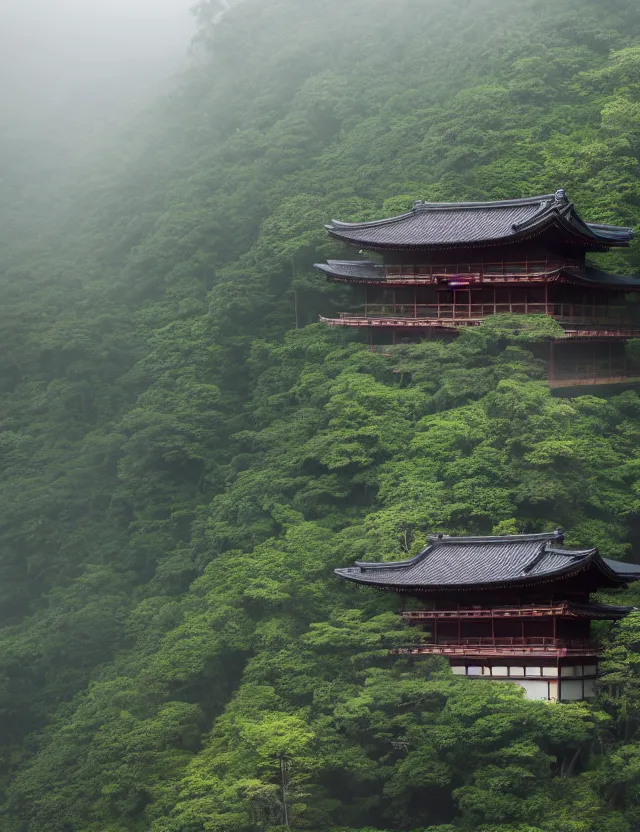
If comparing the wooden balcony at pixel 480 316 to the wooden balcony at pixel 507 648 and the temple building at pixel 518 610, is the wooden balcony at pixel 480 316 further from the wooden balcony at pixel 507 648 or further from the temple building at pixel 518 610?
the wooden balcony at pixel 507 648

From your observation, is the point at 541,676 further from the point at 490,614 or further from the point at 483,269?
the point at 483,269

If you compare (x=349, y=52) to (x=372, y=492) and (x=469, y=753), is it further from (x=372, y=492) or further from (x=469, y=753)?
(x=469, y=753)

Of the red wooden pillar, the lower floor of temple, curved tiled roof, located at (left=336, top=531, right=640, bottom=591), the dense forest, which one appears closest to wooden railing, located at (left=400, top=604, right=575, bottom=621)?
the dense forest

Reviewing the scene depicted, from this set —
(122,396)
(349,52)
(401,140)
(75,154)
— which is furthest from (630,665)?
(75,154)

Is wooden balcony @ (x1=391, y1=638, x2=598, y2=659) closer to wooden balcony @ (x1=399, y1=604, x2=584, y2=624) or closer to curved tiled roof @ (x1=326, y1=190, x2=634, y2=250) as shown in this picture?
wooden balcony @ (x1=399, y1=604, x2=584, y2=624)

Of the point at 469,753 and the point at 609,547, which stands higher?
the point at 609,547

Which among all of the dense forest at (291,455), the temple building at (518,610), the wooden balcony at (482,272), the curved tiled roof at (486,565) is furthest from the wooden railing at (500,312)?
the temple building at (518,610)
